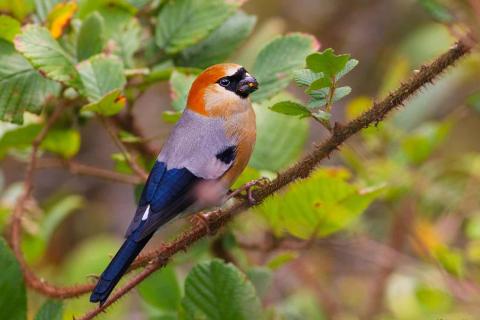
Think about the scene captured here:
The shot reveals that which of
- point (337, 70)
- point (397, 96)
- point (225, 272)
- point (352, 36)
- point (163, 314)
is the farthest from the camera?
point (352, 36)

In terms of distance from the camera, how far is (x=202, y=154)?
2.16 meters

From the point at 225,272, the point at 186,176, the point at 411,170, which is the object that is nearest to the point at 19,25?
the point at 186,176

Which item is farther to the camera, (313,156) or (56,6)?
(56,6)

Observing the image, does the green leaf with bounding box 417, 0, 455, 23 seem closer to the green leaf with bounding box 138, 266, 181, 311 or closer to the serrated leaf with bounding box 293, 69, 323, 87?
the serrated leaf with bounding box 293, 69, 323, 87

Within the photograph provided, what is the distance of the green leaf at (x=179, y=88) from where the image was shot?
7.25 ft

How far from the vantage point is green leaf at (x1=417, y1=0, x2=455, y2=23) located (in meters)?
2.31

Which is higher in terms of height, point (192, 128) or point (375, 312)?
point (192, 128)

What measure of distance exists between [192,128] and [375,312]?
1298 mm

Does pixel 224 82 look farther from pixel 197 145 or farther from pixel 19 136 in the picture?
pixel 19 136

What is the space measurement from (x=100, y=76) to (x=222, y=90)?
352mm

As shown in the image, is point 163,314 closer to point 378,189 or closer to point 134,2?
point 378,189

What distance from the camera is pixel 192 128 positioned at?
2203 millimetres

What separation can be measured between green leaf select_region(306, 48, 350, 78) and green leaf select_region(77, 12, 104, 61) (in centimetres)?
77

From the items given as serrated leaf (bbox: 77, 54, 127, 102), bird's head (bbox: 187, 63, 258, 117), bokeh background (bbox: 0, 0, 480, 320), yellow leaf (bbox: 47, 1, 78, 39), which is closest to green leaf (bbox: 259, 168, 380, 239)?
bokeh background (bbox: 0, 0, 480, 320)
